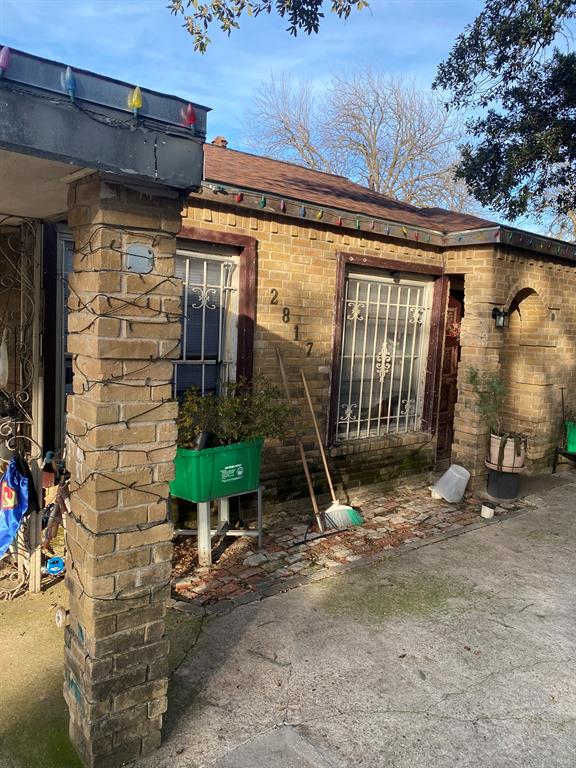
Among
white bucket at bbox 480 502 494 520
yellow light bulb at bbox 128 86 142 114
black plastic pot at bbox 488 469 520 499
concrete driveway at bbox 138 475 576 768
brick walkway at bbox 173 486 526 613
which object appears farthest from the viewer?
black plastic pot at bbox 488 469 520 499

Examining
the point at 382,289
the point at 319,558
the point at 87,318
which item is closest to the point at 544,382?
the point at 382,289

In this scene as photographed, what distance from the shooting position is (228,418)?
484 cm

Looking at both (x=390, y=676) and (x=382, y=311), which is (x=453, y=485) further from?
(x=390, y=676)

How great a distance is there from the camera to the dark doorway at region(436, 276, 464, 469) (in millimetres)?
7984

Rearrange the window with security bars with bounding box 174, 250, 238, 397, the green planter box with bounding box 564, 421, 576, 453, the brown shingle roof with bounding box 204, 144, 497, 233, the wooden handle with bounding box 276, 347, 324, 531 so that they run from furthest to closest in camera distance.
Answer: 1. the green planter box with bounding box 564, 421, 576, 453
2. the brown shingle roof with bounding box 204, 144, 497, 233
3. the wooden handle with bounding box 276, 347, 324, 531
4. the window with security bars with bounding box 174, 250, 238, 397

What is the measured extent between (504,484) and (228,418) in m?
3.92

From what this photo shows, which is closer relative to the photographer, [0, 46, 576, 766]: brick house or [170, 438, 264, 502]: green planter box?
[0, 46, 576, 766]: brick house

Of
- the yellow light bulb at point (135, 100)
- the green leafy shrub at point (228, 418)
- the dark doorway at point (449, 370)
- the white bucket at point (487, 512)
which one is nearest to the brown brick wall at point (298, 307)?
the green leafy shrub at point (228, 418)

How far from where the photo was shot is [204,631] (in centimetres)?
382

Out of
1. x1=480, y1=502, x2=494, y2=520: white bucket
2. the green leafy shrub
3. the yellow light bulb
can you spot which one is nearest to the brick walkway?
x1=480, y1=502, x2=494, y2=520: white bucket

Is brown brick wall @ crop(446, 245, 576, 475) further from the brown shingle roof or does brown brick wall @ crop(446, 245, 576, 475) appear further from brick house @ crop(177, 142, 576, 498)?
the brown shingle roof

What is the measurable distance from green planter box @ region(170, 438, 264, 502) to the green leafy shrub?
4.1 inches

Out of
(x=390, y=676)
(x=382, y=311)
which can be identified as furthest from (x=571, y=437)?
(x=390, y=676)

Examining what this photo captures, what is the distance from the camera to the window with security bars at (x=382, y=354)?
6779mm
